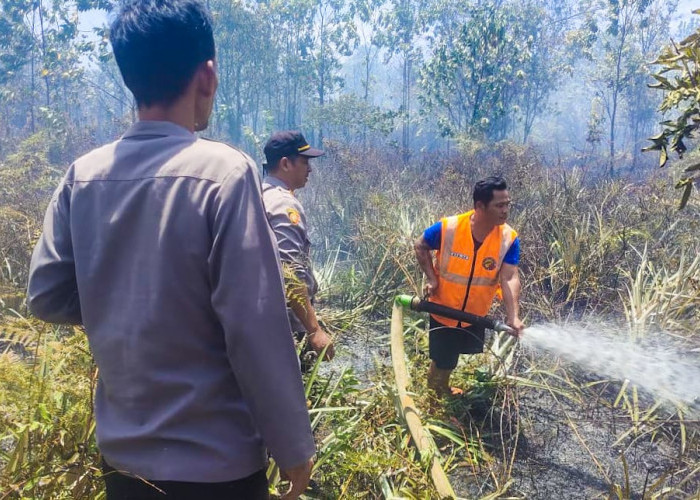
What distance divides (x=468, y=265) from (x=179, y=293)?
97.9 inches

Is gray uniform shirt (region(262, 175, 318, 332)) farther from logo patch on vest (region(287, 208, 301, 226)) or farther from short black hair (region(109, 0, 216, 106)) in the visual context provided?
short black hair (region(109, 0, 216, 106))

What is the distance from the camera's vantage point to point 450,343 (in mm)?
3303

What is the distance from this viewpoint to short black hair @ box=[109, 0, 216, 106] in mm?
1001

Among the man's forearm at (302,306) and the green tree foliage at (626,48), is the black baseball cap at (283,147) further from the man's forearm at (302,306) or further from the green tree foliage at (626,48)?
the green tree foliage at (626,48)

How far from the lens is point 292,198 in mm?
2650

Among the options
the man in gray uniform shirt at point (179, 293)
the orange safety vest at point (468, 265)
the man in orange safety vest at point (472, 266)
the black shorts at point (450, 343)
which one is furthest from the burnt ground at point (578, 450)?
the man in gray uniform shirt at point (179, 293)

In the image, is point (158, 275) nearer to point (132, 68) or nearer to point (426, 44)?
point (132, 68)

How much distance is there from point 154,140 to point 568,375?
394 centimetres

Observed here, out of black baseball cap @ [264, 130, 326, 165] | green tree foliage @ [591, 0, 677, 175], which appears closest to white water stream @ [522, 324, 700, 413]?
black baseball cap @ [264, 130, 326, 165]

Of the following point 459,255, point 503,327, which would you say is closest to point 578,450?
point 503,327

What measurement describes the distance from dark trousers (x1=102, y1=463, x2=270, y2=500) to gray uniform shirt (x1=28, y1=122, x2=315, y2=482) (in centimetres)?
3

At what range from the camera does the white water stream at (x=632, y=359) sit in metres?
3.46

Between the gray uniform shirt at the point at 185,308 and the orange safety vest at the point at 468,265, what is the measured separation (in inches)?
92.2

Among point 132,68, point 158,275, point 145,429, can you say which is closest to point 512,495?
point 145,429
